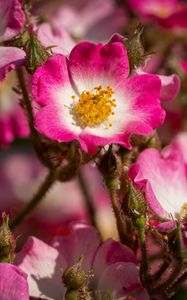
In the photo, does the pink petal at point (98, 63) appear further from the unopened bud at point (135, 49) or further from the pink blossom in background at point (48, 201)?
the pink blossom in background at point (48, 201)

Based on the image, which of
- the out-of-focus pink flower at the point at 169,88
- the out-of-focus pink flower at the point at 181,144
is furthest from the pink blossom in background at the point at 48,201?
the out-of-focus pink flower at the point at 169,88

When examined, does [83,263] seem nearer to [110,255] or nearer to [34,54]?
[110,255]

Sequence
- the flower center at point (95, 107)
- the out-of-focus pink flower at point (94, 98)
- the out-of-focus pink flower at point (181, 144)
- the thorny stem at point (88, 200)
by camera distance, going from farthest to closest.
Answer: the thorny stem at point (88, 200)
the out-of-focus pink flower at point (181, 144)
the flower center at point (95, 107)
the out-of-focus pink flower at point (94, 98)

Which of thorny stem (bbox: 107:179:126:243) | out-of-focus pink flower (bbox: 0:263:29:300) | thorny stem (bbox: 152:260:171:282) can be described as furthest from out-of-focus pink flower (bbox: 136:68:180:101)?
out-of-focus pink flower (bbox: 0:263:29:300)

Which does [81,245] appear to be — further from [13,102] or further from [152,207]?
[13,102]

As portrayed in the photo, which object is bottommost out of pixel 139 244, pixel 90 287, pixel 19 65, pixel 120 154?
pixel 90 287

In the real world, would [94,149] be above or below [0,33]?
below

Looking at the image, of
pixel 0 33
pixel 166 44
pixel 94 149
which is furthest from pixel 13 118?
pixel 94 149
